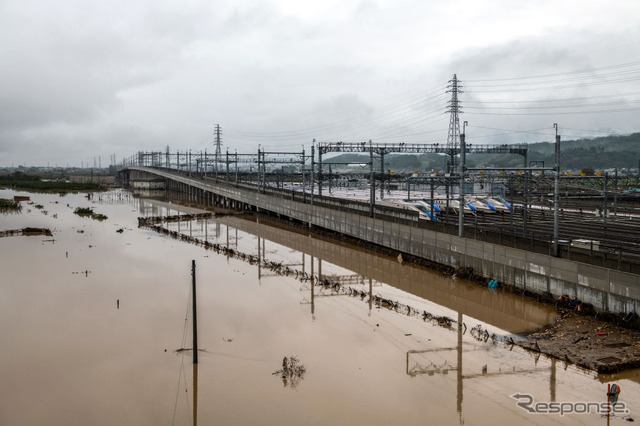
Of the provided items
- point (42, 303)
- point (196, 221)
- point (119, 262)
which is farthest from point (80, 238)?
point (42, 303)

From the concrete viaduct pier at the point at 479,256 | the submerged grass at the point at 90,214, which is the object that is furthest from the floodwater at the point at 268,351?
the submerged grass at the point at 90,214

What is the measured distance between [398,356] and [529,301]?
8.06 metres

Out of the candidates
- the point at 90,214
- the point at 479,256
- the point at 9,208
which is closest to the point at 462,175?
the point at 479,256

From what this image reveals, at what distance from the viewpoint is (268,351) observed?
15445 millimetres

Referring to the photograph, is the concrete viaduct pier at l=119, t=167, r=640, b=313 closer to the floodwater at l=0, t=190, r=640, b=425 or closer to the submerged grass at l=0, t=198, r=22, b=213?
the floodwater at l=0, t=190, r=640, b=425

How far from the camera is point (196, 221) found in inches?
2108

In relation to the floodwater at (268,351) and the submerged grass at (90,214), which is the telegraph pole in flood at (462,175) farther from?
the submerged grass at (90,214)

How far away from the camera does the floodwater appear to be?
12.0m

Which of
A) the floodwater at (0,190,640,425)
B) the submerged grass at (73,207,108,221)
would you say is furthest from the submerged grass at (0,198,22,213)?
the floodwater at (0,190,640,425)

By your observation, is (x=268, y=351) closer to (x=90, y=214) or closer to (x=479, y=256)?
(x=479, y=256)

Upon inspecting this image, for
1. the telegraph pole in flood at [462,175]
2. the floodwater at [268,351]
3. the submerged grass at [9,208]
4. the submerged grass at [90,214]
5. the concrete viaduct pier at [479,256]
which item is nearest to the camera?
the floodwater at [268,351]

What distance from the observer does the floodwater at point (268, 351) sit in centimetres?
1198

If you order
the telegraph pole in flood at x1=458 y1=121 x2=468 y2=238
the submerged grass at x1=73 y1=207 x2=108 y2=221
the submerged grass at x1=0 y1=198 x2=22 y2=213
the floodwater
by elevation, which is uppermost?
the telegraph pole in flood at x1=458 y1=121 x2=468 y2=238

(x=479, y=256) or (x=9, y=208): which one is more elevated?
(x=9, y=208)
